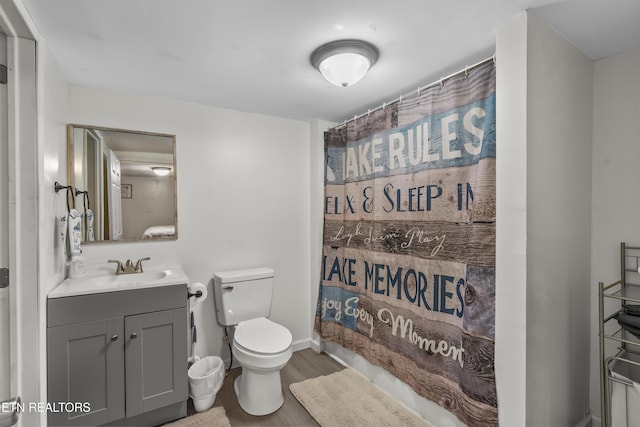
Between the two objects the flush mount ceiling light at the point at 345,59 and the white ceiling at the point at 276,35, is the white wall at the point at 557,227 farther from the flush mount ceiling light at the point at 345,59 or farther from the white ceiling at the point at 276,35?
the flush mount ceiling light at the point at 345,59

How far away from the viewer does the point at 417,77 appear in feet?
6.65

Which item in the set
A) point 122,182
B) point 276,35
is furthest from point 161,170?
point 276,35

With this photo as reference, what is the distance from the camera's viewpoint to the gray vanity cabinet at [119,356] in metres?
1.69

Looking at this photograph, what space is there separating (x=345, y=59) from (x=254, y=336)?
1.85m

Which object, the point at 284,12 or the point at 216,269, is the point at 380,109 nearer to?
the point at 284,12

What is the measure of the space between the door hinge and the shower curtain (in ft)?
6.58

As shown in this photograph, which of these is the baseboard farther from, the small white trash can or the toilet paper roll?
the toilet paper roll

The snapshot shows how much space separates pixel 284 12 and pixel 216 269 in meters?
1.93

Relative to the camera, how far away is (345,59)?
5.43ft

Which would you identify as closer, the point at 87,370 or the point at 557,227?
the point at 557,227

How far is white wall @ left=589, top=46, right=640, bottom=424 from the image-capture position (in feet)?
5.61

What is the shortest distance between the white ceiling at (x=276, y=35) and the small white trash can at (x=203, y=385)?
1.96 meters

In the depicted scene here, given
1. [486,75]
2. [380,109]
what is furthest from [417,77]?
[486,75]

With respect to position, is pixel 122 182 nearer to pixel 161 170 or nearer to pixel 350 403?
pixel 161 170
